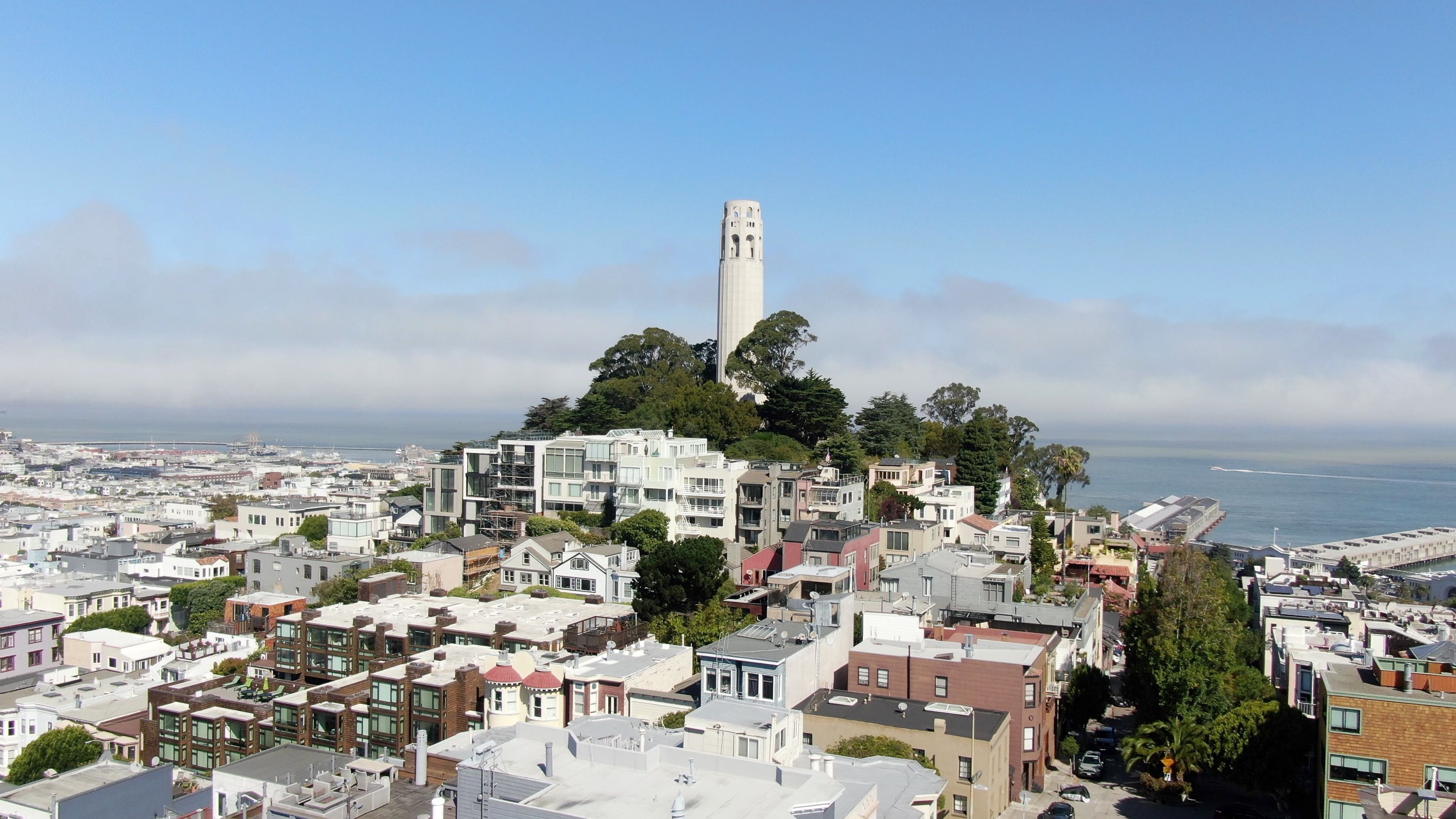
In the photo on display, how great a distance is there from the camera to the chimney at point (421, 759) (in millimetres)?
19953

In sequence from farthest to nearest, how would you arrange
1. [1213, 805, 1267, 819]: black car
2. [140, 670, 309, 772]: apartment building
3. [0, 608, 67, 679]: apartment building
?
[0, 608, 67, 679]: apartment building → [140, 670, 309, 772]: apartment building → [1213, 805, 1267, 819]: black car

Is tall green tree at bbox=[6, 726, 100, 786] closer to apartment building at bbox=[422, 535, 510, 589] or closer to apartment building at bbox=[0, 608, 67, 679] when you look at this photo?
apartment building at bbox=[0, 608, 67, 679]

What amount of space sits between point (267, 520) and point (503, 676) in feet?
141

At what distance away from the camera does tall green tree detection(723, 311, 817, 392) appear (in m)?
58.2

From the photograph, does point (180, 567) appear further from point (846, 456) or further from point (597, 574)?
point (846, 456)

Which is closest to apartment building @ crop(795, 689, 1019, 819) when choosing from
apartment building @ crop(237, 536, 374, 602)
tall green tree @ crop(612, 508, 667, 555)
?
tall green tree @ crop(612, 508, 667, 555)

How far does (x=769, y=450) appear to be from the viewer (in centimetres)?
4862

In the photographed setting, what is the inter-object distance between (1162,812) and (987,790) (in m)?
4.66

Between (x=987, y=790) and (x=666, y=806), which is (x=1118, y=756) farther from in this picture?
(x=666, y=806)

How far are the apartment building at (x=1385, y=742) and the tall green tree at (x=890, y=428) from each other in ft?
109

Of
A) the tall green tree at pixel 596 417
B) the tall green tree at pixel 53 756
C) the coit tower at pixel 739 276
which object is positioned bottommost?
the tall green tree at pixel 53 756

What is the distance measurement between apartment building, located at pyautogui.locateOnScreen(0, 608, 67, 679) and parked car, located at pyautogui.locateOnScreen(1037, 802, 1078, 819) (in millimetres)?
35595

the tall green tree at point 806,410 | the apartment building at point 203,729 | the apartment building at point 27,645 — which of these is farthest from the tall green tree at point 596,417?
the apartment building at point 203,729

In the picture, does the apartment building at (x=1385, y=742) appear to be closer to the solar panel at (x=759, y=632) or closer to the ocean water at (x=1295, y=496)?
the solar panel at (x=759, y=632)
